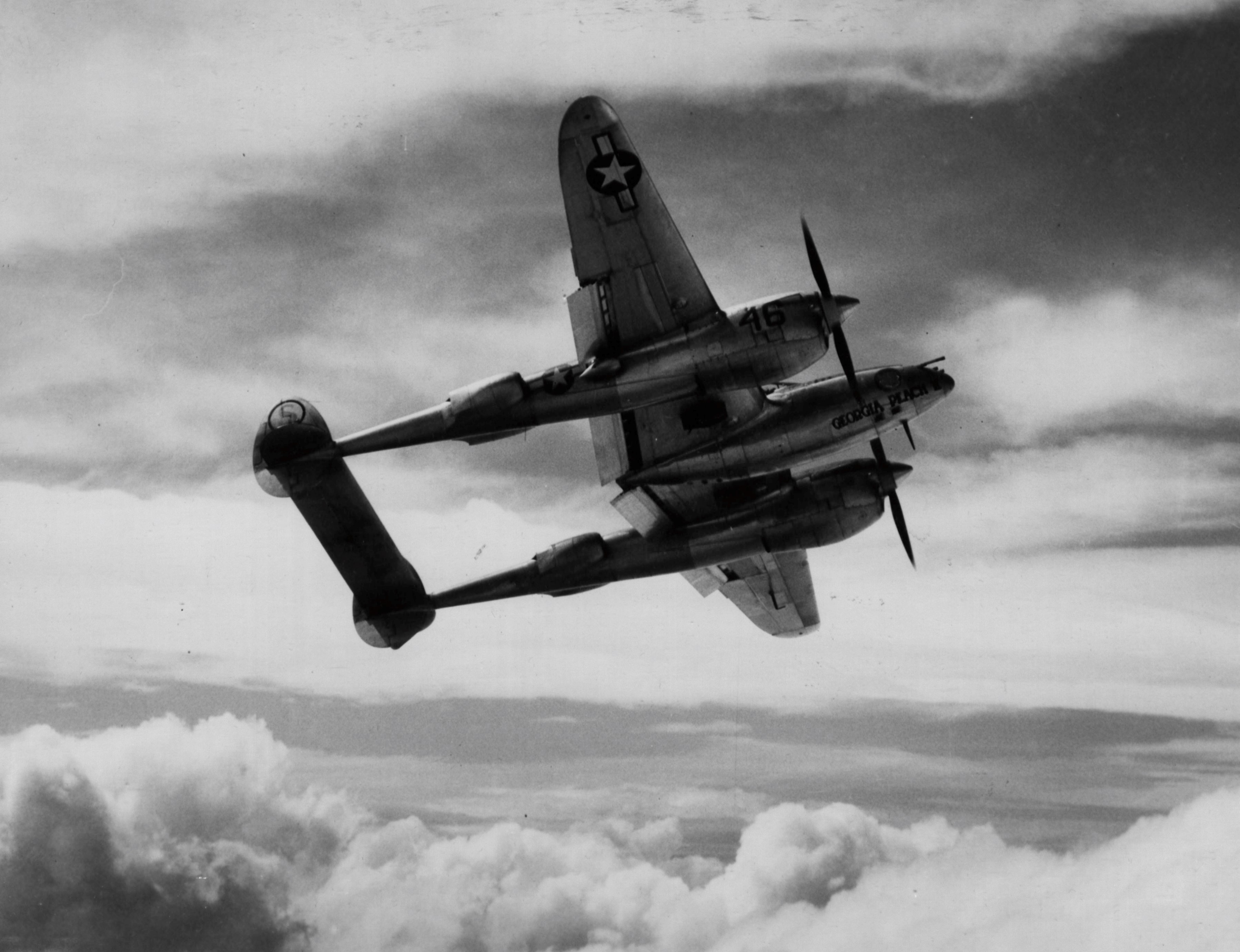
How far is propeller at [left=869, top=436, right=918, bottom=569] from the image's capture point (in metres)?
37.9

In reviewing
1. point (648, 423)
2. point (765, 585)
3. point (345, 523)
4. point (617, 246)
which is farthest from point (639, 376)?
point (765, 585)

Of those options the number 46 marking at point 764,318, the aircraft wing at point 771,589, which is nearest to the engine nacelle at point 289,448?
the number 46 marking at point 764,318

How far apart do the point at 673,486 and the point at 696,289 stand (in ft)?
25.7

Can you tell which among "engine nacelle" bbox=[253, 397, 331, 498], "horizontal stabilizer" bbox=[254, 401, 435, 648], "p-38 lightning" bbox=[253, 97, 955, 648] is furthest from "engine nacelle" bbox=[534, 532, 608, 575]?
"engine nacelle" bbox=[253, 397, 331, 498]

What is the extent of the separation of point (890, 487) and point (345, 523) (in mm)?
16432

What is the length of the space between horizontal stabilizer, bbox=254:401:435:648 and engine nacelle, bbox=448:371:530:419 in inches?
165

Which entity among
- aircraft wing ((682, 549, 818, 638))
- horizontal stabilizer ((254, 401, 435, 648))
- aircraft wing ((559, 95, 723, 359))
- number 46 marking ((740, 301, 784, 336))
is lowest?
aircraft wing ((682, 549, 818, 638))

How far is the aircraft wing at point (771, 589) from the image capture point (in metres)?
45.5

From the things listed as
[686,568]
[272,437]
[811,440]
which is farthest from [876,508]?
[272,437]

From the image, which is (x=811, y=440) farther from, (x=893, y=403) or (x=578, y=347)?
(x=578, y=347)

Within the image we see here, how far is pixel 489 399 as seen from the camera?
1318 inches

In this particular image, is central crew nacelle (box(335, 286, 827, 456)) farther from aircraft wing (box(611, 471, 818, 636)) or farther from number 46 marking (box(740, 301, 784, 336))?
aircraft wing (box(611, 471, 818, 636))

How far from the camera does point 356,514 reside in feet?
119

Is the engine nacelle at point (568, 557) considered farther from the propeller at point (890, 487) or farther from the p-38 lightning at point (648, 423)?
the propeller at point (890, 487)
